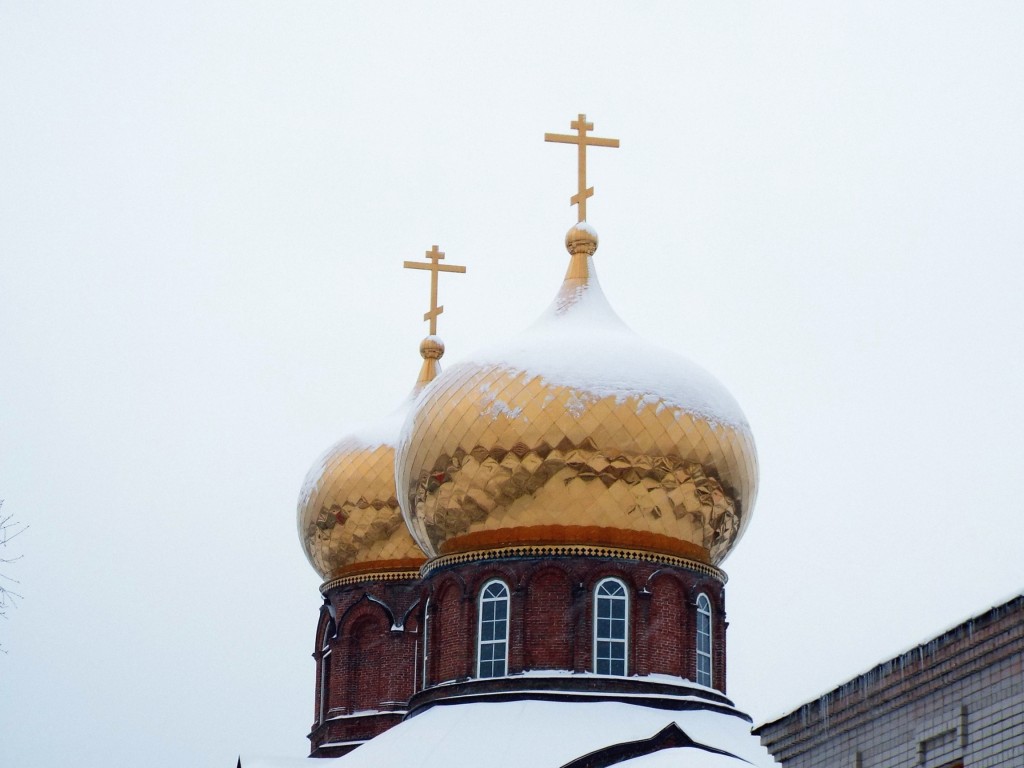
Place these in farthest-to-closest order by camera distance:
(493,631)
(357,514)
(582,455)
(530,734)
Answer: (357,514) → (493,631) → (582,455) → (530,734)

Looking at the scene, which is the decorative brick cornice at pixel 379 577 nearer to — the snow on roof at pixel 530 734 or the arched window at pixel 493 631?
the arched window at pixel 493 631

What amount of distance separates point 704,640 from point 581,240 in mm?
4447

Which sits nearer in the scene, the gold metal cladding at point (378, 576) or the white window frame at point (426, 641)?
the white window frame at point (426, 641)

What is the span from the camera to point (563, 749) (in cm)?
1808

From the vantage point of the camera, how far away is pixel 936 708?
11.1 meters

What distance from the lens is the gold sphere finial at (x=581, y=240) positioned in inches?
848

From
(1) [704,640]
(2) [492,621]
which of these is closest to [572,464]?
(2) [492,621]

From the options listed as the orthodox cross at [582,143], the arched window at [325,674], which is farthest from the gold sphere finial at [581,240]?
the arched window at [325,674]

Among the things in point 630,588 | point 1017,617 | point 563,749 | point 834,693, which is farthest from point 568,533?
point 1017,617

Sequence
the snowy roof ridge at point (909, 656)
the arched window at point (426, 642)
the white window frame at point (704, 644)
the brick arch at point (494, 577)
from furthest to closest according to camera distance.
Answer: the arched window at point (426, 642) < the white window frame at point (704, 644) < the brick arch at point (494, 577) < the snowy roof ridge at point (909, 656)

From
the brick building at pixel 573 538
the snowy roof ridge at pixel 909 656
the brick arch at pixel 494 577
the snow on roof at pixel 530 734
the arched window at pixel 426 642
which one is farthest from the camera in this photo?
the arched window at pixel 426 642

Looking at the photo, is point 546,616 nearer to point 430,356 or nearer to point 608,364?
point 608,364

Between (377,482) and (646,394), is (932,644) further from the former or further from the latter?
(377,482)

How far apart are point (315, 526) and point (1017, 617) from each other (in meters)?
15.7
